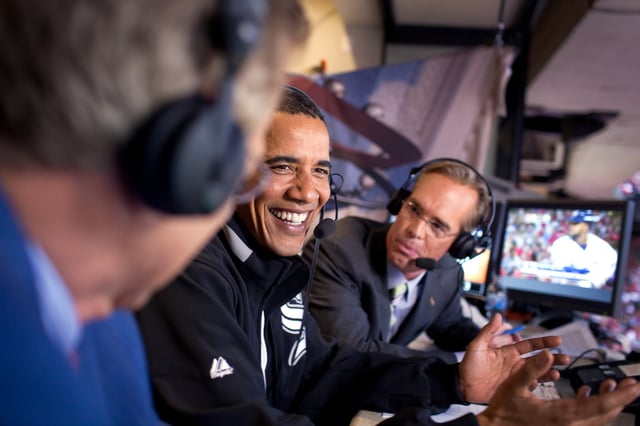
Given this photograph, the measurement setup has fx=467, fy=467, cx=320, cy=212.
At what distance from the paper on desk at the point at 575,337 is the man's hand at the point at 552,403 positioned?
2.94 feet

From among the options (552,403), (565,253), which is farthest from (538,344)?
(565,253)

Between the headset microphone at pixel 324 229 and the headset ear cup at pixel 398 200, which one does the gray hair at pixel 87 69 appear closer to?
the headset microphone at pixel 324 229

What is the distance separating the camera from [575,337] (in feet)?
5.28

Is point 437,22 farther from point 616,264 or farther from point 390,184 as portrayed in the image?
point 616,264

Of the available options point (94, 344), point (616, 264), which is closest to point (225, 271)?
point (94, 344)

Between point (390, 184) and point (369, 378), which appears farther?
point (390, 184)

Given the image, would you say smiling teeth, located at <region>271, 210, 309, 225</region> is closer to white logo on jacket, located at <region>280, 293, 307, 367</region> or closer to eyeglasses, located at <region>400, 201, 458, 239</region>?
white logo on jacket, located at <region>280, 293, 307, 367</region>

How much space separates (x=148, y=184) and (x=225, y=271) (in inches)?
23.2

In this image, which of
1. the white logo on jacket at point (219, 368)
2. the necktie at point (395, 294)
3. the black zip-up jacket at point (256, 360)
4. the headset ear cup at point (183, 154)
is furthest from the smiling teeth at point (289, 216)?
the headset ear cup at point (183, 154)

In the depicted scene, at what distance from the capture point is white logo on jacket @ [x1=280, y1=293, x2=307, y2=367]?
1029 millimetres

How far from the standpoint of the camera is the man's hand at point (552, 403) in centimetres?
67

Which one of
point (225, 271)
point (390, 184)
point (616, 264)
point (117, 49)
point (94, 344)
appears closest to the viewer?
point (117, 49)

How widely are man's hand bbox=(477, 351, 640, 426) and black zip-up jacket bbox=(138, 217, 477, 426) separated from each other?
0.07 metres

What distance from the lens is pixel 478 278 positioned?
6.53 ft
